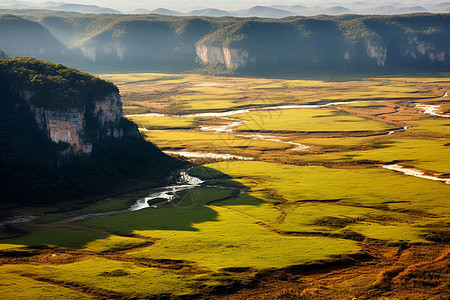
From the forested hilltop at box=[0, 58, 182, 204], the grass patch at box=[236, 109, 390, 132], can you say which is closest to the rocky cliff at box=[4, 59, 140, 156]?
the forested hilltop at box=[0, 58, 182, 204]

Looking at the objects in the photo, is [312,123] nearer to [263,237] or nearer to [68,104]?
[68,104]

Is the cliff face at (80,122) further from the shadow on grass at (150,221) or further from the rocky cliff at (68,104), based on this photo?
the shadow on grass at (150,221)

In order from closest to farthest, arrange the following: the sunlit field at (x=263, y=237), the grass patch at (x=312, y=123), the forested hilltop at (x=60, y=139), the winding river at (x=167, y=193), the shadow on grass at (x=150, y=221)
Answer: the sunlit field at (x=263, y=237)
the shadow on grass at (x=150, y=221)
the winding river at (x=167, y=193)
the forested hilltop at (x=60, y=139)
the grass patch at (x=312, y=123)

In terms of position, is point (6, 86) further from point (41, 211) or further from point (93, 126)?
point (41, 211)

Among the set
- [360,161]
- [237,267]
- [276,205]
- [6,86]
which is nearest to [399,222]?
[276,205]

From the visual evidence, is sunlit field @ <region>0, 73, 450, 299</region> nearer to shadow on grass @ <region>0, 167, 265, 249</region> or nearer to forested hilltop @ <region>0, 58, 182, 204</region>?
shadow on grass @ <region>0, 167, 265, 249</region>

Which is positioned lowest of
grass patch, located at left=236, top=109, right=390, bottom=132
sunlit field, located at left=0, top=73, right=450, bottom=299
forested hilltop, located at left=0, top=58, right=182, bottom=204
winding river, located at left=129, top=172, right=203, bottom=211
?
winding river, located at left=129, top=172, right=203, bottom=211

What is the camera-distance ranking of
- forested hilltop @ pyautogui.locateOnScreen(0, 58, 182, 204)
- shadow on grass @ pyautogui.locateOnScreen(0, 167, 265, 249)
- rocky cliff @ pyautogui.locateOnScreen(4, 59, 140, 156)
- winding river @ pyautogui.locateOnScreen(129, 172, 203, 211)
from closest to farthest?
shadow on grass @ pyautogui.locateOnScreen(0, 167, 265, 249) → winding river @ pyautogui.locateOnScreen(129, 172, 203, 211) → forested hilltop @ pyautogui.locateOnScreen(0, 58, 182, 204) → rocky cliff @ pyautogui.locateOnScreen(4, 59, 140, 156)

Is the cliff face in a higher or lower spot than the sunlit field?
higher

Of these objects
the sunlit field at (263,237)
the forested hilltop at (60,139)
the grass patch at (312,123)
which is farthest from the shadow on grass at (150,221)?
the grass patch at (312,123)
